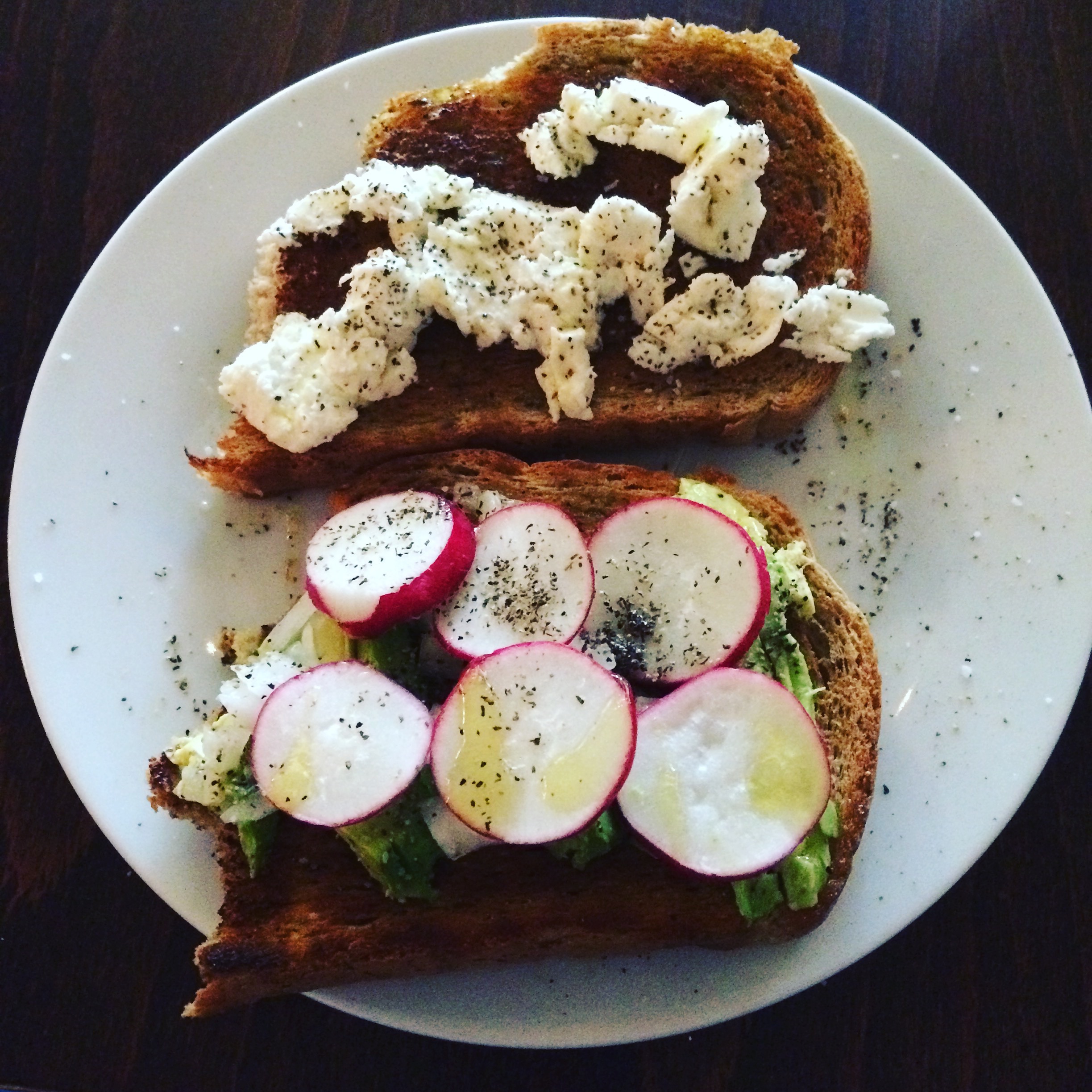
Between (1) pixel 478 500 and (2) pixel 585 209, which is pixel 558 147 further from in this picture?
(1) pixel 478 500

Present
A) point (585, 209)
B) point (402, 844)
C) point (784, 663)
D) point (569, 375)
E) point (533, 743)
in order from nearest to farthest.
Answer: point (533, 743)
point (402, 844)
point (784, 663)
point (569, 375)
point (585, 209)

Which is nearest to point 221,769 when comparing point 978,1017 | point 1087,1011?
point 978,1017

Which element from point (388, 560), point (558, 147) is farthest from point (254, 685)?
point (558, 147)

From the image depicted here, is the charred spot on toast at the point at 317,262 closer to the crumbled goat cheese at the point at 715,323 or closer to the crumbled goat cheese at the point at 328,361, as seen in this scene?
the crumbled goat cheese at the point at 328,361

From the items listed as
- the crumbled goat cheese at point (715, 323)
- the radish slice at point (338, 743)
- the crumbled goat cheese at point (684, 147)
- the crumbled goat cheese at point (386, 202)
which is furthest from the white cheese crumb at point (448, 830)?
the crumbled goat cheese at point (684, 147)

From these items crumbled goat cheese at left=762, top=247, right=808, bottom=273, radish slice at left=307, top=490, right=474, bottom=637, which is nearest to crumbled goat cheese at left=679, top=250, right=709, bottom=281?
crumbled goat cheese at left=762, top=247, right=808, bottom=273

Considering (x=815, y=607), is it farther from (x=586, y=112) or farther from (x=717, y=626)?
(x=586, y=112)

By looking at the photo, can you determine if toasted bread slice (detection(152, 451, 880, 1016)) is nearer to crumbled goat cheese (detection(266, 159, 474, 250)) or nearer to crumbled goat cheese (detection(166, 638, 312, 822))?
crumbled goat cheese (detection(166, 638, 312, 822))
